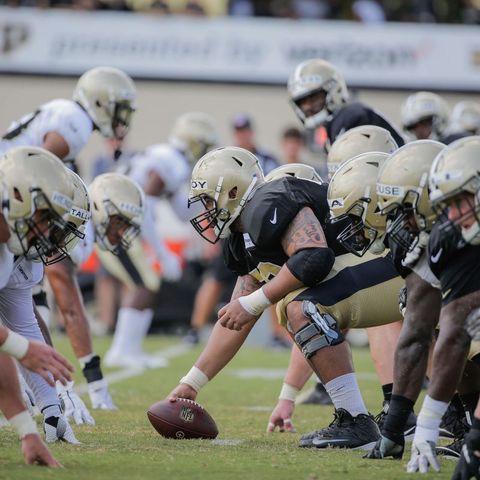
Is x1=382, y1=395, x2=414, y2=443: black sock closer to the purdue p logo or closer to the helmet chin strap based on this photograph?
the purdue p logo

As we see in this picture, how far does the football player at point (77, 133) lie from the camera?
20.9ft

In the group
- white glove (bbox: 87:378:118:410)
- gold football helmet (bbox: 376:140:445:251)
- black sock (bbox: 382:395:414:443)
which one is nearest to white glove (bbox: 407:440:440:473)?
black sock (bbox: 382:395:414:443)

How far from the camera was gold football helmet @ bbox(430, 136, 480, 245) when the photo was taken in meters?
3.87

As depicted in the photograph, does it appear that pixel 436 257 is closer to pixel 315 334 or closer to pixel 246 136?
pixel 315 334

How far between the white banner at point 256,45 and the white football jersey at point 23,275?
11940 mm

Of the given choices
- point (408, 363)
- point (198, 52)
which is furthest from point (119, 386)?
point (198, 52)

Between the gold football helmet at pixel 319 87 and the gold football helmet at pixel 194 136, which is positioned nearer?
the gold football helmet at pixel 319 87

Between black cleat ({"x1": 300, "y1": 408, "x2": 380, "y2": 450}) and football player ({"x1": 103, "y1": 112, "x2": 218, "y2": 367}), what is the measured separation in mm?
4475

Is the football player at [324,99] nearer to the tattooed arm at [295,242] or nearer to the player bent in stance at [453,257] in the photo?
the tattooed arm at [295,242]

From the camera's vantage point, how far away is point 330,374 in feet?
15.7

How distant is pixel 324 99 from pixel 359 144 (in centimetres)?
117

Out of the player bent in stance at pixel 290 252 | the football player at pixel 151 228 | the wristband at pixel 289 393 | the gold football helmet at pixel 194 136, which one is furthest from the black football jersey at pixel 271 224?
the gold football helmet at pixel 194 136

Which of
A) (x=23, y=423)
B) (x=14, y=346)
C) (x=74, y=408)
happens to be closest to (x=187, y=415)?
(x=74, y=408)

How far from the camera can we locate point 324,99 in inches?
278
